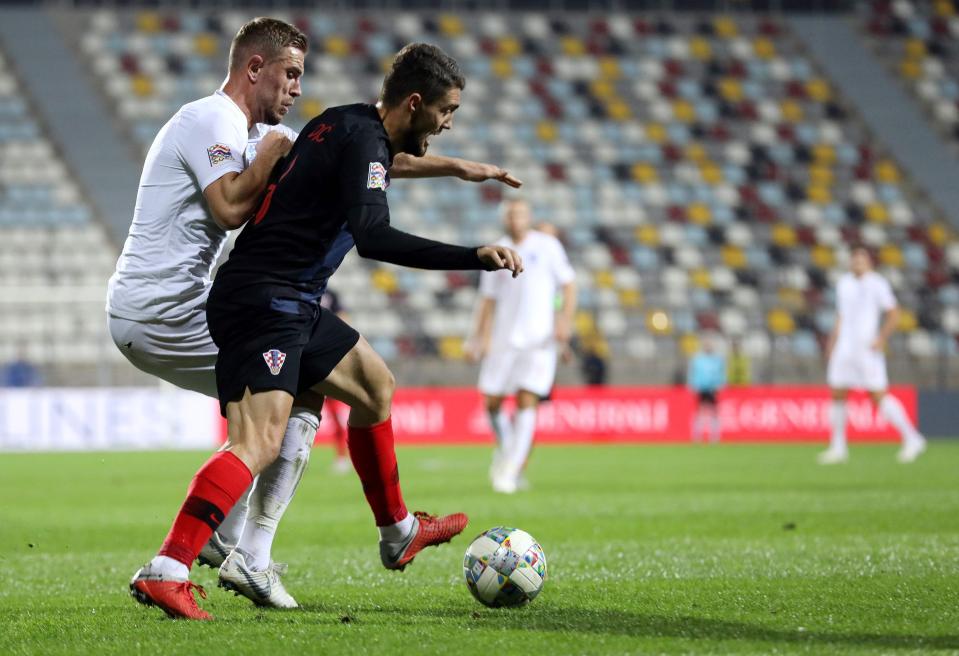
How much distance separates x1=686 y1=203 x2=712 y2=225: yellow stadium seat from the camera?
29203 millimetres

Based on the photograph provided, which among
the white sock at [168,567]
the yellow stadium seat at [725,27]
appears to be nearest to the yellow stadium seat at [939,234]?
the yellow stadium seat at [725,27]

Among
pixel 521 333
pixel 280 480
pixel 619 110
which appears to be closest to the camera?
pixel 280 480

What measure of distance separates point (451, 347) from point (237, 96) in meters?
20.1

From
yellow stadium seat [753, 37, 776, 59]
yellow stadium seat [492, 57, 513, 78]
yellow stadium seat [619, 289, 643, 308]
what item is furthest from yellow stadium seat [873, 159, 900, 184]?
yellow stadium seat [492, 57, 513, 78]

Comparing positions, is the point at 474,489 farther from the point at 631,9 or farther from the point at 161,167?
the point at 631,9

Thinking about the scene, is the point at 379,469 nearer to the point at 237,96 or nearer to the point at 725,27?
the point at 237,96

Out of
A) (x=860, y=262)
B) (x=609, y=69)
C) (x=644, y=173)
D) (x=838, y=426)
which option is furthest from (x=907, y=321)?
(x=860, y=262)

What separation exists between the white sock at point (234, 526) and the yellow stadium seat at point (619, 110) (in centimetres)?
2619

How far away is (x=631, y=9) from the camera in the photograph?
33.4 metres

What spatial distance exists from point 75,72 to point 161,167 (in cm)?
2585

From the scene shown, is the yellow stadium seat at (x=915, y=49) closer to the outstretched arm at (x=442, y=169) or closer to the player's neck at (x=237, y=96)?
the outstretched arm at (x=442, y=169)

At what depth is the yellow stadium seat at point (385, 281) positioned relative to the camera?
26438 millimetres

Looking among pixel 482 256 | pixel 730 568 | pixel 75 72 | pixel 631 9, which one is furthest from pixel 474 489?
Answer: pixel 631 9

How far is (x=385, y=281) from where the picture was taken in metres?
26.7
